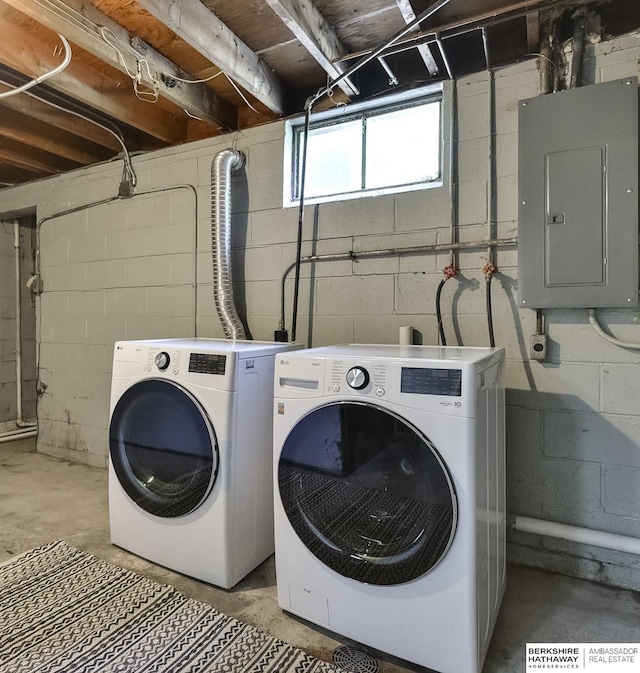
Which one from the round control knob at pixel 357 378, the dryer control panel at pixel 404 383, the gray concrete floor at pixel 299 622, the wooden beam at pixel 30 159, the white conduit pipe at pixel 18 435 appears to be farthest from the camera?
the white conduit pipe at pixel 18 435

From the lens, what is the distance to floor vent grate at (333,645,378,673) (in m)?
1.27

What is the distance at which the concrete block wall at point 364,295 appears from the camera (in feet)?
5.66

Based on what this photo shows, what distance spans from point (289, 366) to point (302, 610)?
814mm

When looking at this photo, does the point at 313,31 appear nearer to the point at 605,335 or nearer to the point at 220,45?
the point at 220,45

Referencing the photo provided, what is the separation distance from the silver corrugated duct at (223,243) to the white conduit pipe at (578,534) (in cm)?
160

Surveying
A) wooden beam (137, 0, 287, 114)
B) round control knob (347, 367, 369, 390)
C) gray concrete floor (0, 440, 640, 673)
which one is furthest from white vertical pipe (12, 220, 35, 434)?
round control knob (347, 367, 369, 390)

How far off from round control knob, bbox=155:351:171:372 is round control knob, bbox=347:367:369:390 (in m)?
0.81

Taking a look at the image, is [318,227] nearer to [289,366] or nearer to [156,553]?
[289,366]

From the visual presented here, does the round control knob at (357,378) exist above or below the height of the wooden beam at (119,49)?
below

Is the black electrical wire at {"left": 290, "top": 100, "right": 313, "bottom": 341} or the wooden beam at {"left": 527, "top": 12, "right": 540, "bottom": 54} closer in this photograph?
the wooden beam at {"left": 527, "top": 12, "right": 540, "bottom": 54}

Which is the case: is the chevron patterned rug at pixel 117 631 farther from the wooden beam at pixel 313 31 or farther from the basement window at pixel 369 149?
the wooden beam at pixel 313 31
